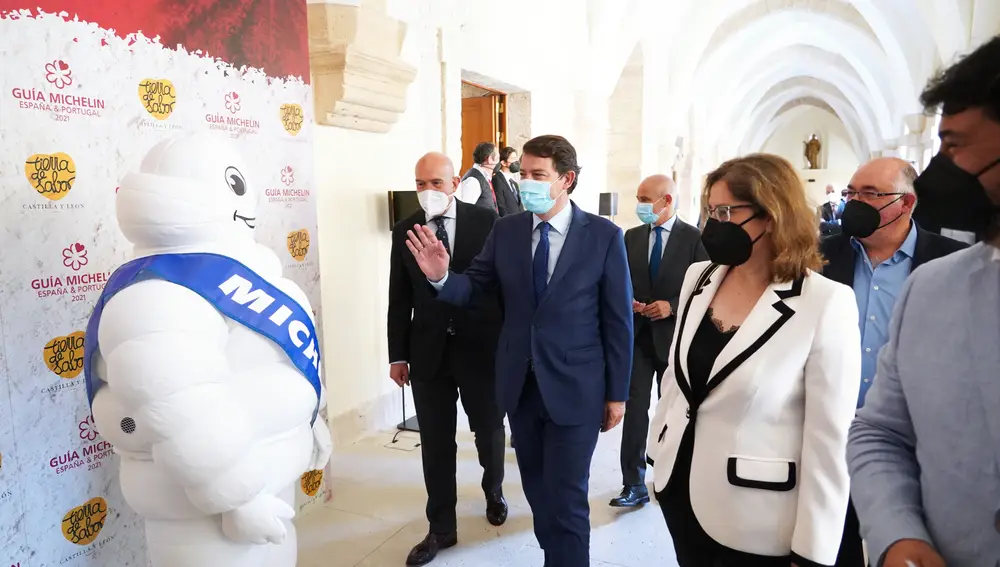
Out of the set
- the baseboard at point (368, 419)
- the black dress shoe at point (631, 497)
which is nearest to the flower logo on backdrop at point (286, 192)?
the baseboard at point (368, 419)

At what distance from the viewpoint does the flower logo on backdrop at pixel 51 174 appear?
1986 mm

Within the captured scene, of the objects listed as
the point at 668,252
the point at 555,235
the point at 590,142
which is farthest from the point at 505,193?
the point at 590,142

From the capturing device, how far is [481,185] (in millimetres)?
5039

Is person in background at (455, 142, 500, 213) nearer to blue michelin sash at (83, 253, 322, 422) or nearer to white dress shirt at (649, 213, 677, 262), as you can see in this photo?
white dress shirt at (649, 213, 677, 262)

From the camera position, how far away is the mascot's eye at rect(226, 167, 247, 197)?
5.48 ft

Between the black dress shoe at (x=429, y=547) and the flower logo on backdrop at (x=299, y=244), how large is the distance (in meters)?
1.46

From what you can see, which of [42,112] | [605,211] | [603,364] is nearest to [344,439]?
[603,364]

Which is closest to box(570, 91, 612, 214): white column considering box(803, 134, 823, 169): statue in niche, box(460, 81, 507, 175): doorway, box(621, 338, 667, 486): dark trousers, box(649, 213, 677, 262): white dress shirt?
box(460, 81, 507, 175): doorway

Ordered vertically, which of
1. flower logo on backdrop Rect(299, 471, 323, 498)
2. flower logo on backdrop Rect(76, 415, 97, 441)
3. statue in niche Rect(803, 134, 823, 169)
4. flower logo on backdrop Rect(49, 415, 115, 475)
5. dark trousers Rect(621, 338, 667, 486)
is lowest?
flower logo on backdrop Rect(299, 471, 323, 498)

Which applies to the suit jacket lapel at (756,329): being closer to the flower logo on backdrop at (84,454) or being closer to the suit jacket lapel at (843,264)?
the suit jacket lapel at (843,264)

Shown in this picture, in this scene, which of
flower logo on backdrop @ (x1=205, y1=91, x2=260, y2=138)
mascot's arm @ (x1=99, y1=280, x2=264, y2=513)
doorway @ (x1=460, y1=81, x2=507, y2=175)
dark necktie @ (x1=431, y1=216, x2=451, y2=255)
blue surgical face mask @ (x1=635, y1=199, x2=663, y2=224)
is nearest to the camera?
mascot's arm @ (x1=99, y1=280, x2=264, y2=513)

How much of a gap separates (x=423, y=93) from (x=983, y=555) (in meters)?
4.66

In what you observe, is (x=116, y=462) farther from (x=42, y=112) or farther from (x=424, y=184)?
(x=424, y=184)

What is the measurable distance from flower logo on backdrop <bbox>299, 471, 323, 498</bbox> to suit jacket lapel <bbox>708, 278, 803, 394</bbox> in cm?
238
